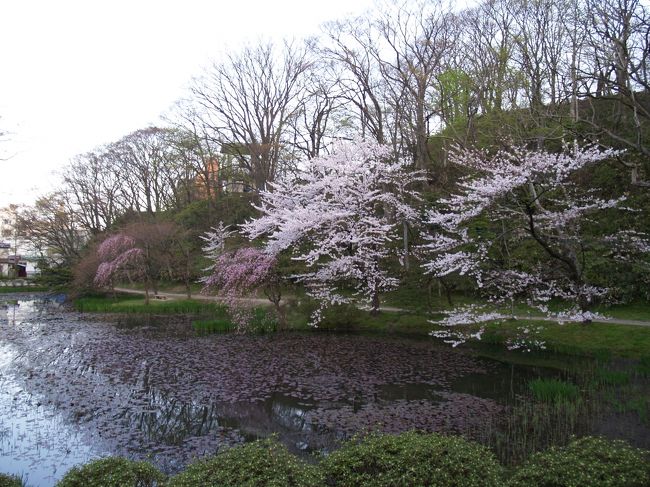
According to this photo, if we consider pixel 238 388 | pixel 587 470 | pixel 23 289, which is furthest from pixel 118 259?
pixel 587 470

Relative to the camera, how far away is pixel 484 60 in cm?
2002

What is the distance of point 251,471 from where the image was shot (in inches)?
177

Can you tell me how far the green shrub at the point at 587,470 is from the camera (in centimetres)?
432

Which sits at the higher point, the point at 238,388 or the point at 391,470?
the point at 391,470

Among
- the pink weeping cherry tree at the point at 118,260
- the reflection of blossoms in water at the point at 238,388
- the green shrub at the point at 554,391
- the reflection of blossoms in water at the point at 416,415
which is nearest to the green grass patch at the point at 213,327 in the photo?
the reflection of blossoms in water at the point at 238,388

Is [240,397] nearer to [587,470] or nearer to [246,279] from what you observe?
[587,470]

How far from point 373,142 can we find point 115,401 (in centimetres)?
1301

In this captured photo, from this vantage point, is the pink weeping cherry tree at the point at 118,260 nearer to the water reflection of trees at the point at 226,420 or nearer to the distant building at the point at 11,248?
the distant building at the point at 11,248

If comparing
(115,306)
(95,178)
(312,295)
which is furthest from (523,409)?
(95,178)

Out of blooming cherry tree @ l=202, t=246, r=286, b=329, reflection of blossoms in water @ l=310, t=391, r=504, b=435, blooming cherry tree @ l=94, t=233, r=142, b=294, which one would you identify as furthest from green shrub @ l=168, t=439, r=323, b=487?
blooming cherry tree @ l=94, t=233, r=142, b=294

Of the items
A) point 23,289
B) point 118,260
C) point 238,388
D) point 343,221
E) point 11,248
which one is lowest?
point 238,388

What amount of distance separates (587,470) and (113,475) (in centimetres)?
445

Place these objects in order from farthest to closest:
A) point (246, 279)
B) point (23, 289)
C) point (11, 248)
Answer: point (11, 248) < point (23, 289) < point (246, 279)

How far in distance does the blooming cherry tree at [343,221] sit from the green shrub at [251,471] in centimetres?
1066
